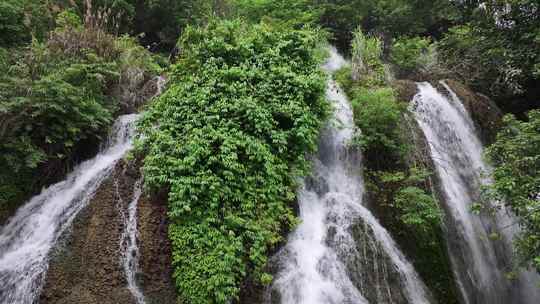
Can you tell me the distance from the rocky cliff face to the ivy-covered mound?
0.26m

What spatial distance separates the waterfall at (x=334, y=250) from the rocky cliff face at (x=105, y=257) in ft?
5.11

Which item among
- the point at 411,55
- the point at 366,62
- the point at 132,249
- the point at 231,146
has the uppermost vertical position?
the point at 411,55

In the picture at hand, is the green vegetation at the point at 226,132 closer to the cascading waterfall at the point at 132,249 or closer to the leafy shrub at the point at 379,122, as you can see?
the leafy shrub at the point at 379,122

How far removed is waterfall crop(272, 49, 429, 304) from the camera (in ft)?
16.2

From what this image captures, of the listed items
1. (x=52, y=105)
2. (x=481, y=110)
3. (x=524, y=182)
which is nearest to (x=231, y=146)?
(x=52, y=105)

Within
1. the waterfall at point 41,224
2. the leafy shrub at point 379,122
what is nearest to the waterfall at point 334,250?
the leafy shrub at point 379,122

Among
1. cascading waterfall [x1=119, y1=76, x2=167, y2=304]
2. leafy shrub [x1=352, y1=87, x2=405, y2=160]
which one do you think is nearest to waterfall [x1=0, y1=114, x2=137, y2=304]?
cascading waterfall [x1=119, y1=76, x2=167, y2=304]

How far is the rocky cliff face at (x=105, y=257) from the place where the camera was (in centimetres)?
422

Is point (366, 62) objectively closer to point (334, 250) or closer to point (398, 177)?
point (398, 177)

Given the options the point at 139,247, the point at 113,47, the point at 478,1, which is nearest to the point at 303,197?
the point at 139,247

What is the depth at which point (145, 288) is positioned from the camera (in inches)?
173

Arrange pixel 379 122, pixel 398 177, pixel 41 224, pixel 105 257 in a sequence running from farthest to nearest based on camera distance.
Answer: pixel 379 122, pixel 398 177, pixel 41 224, pixel 105 257

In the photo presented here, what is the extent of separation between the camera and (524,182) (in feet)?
17.9

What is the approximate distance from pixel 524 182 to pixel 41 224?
22.4 ft
